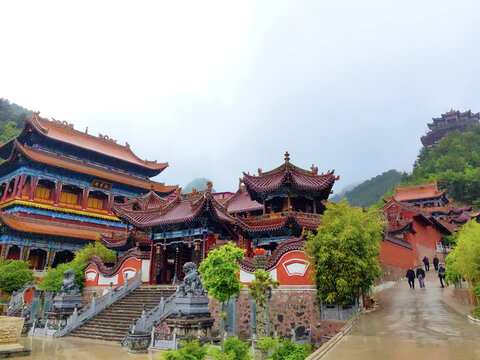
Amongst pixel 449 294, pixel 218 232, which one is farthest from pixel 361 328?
pixel 218 232

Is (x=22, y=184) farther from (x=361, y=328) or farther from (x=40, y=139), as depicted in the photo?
(x=361, y=328)

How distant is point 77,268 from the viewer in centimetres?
2153

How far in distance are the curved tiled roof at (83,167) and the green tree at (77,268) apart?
6888 mm

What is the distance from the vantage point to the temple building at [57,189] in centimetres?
2853

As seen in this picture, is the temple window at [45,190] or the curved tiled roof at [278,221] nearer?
the curved tiled roof at [278,221]

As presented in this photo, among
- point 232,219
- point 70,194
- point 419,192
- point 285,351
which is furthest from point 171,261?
point 419,192

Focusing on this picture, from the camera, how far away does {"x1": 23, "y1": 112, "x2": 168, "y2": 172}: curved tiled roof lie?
107 feet

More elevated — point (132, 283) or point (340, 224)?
point (340, 224)

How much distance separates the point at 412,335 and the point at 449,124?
Result: 2935 inches

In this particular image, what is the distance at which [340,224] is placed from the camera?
13117mm

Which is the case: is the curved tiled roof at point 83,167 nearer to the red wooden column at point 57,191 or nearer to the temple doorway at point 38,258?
the red wooden column at point 57,191

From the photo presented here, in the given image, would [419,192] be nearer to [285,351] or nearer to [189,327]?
[189,327]

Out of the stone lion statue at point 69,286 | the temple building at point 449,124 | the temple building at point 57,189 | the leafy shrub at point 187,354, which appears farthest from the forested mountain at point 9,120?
the temple building at point 449,124

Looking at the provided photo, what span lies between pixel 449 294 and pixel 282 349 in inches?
489
